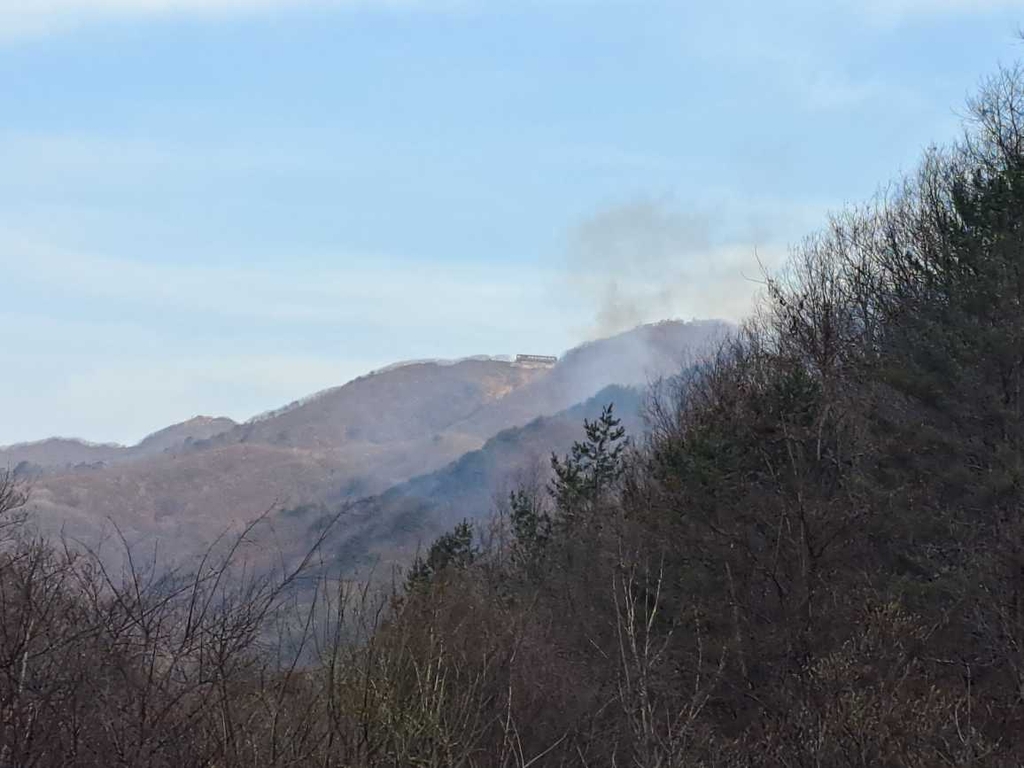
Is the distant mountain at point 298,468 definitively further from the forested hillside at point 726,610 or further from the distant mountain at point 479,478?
the forested hillside at point 726,610

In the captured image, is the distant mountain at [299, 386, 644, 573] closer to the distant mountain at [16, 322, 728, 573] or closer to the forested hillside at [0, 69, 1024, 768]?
the distant mountain at [16, 322, 728, 573]

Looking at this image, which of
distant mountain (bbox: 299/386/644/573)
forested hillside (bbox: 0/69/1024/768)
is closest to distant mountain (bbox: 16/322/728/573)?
distant mountain (bbox: 299/386/644/573)

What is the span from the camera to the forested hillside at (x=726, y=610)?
19.5 feet

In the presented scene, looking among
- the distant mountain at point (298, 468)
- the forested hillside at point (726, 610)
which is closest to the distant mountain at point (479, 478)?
the distant mountain at point (298, 468)

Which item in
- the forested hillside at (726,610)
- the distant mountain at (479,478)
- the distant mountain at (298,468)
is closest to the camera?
the forested hillside at (726,610)

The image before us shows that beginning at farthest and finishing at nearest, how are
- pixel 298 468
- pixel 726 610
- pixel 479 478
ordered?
pixel 298 468, pixel 479 478, pixel 726 610

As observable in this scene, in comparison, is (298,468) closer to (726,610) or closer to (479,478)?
(479,478)

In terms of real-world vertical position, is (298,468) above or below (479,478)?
above

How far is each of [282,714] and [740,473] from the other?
19137 millimetres

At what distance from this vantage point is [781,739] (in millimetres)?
12773

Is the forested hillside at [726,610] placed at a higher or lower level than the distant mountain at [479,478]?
lower

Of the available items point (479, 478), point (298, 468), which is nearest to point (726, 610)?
point (479, 478)

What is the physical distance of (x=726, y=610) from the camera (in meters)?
22.3

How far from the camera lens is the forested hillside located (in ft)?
19.5
